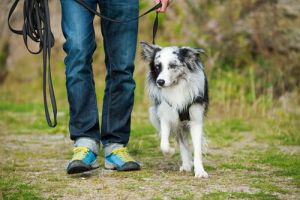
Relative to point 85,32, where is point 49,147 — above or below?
below

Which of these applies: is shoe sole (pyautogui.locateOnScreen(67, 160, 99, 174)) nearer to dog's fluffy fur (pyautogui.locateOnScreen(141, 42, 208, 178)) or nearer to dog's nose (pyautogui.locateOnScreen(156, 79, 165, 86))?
dog's fluffy fur (pyautogui.locateOnScreen(141, 42, 208, 178))

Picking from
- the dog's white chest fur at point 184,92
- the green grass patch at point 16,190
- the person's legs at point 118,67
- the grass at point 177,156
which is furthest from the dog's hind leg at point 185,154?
the green grass patch at point 16,190

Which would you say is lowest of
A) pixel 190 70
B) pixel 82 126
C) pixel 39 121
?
pixel 39 121

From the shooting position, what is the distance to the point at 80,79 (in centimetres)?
461

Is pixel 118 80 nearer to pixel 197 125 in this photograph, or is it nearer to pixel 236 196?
pixel 197 125

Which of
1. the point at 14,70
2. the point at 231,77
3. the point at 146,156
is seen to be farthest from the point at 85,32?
the point at 14,70

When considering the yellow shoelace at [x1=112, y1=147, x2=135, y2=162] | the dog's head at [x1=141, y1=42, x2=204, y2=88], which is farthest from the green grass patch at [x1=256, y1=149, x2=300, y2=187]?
the yellow shoelace at [x1=112, y1=147, x2=135, y2=162]

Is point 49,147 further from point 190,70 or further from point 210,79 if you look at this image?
point 210,79

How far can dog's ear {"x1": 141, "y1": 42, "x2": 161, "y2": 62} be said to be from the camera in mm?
5021

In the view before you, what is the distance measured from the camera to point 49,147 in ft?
20.6

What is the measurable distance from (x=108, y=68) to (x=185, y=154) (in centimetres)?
91

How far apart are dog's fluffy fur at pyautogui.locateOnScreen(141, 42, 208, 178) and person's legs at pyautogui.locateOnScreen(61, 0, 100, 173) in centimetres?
52

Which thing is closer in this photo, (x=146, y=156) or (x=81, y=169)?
(x=81, y=169)

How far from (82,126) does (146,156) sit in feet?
3.78
